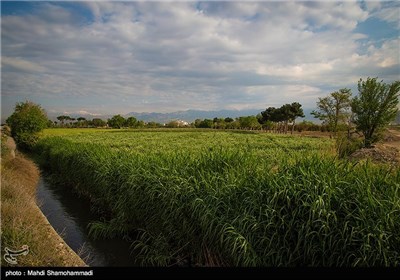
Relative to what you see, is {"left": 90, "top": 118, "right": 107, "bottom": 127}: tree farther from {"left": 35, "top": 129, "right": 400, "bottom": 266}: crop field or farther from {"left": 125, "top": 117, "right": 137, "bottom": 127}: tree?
{"left": 35, "top": 129, "right": 400, "bottom": 266}: crop field

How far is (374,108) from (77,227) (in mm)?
23257

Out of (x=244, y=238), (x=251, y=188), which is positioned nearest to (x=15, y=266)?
(x=244, y=238)

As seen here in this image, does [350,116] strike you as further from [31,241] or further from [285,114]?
[31,241]

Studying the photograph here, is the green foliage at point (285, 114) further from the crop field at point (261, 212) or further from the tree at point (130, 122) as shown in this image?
the crop field at point (261, 212)

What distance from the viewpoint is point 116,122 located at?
80.9m

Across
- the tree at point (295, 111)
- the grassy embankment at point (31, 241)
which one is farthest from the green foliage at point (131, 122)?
the grassy embankment at point (31, 241)

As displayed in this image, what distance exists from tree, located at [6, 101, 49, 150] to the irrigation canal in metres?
19.1

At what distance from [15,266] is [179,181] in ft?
10.3

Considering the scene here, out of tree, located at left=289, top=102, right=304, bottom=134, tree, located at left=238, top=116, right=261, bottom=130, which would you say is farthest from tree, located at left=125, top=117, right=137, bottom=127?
tree, located at left=289, top=102, right=304, bottom=134

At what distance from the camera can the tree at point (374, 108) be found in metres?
23.9

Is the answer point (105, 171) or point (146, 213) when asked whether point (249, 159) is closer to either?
point (146, 213)

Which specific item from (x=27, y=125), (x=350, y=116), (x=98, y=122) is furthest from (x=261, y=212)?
(x=98, y=122)

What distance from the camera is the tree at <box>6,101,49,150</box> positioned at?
32125 millimetres

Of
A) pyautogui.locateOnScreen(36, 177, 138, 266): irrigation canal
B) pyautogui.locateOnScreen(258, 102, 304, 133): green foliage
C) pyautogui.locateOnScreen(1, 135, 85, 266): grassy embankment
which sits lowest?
pyautogui.locateOnScreen(36, 177, 138, 266): irrigation canal
